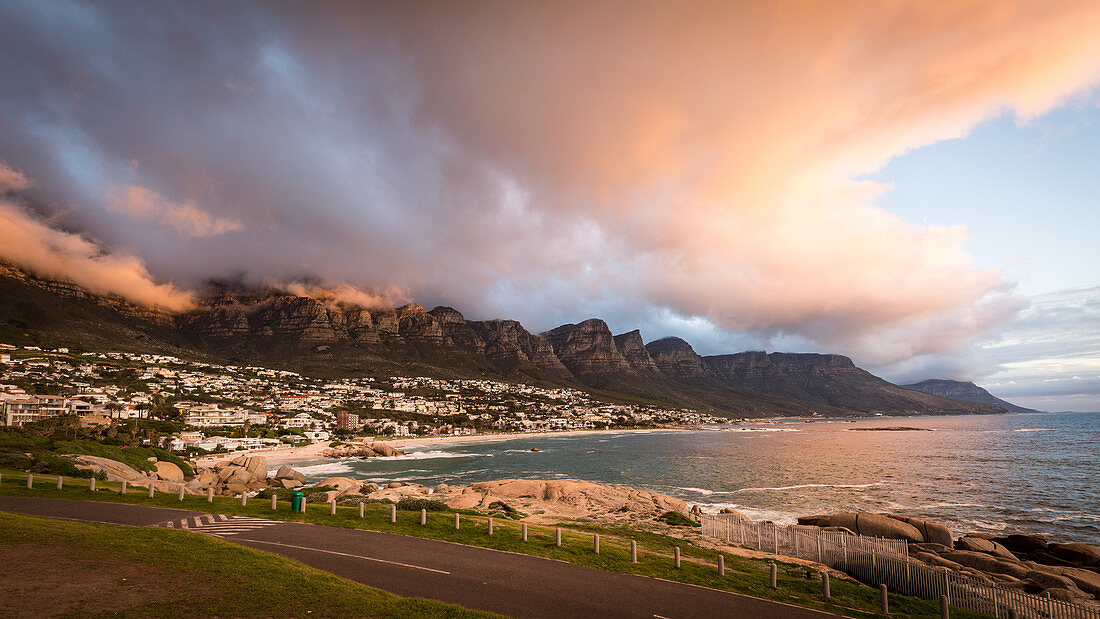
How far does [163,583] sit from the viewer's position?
1261 centimetres

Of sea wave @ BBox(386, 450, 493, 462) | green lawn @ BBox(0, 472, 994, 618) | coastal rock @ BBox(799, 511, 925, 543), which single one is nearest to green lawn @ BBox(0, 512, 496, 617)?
green lawn @ BBox(0, 472, 994, 618)

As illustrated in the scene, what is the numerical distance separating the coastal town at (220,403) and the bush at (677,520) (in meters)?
87.6

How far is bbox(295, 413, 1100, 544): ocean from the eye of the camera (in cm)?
4462

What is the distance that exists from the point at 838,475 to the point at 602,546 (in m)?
60.0

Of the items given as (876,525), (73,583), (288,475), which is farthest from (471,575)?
(288,475)

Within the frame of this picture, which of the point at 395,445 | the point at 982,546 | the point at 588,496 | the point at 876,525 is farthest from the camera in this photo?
the point at 395,445

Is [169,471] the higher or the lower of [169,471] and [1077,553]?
the lower

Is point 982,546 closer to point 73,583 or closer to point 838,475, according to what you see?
point 838,475

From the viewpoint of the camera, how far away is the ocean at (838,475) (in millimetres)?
44625

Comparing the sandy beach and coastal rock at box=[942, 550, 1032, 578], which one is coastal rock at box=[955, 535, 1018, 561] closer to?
coastal rock at box=[942, 550, 1032, 578]

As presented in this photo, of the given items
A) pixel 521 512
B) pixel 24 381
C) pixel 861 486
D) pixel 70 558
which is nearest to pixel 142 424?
pixel 24 381

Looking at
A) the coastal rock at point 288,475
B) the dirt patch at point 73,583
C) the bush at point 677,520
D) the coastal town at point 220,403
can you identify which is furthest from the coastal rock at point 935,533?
the coastal town at point 220,403

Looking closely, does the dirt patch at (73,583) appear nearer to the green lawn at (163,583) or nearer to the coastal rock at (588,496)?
the green lawn at (163,583)

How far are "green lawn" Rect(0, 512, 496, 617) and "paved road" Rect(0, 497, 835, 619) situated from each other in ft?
7.51
